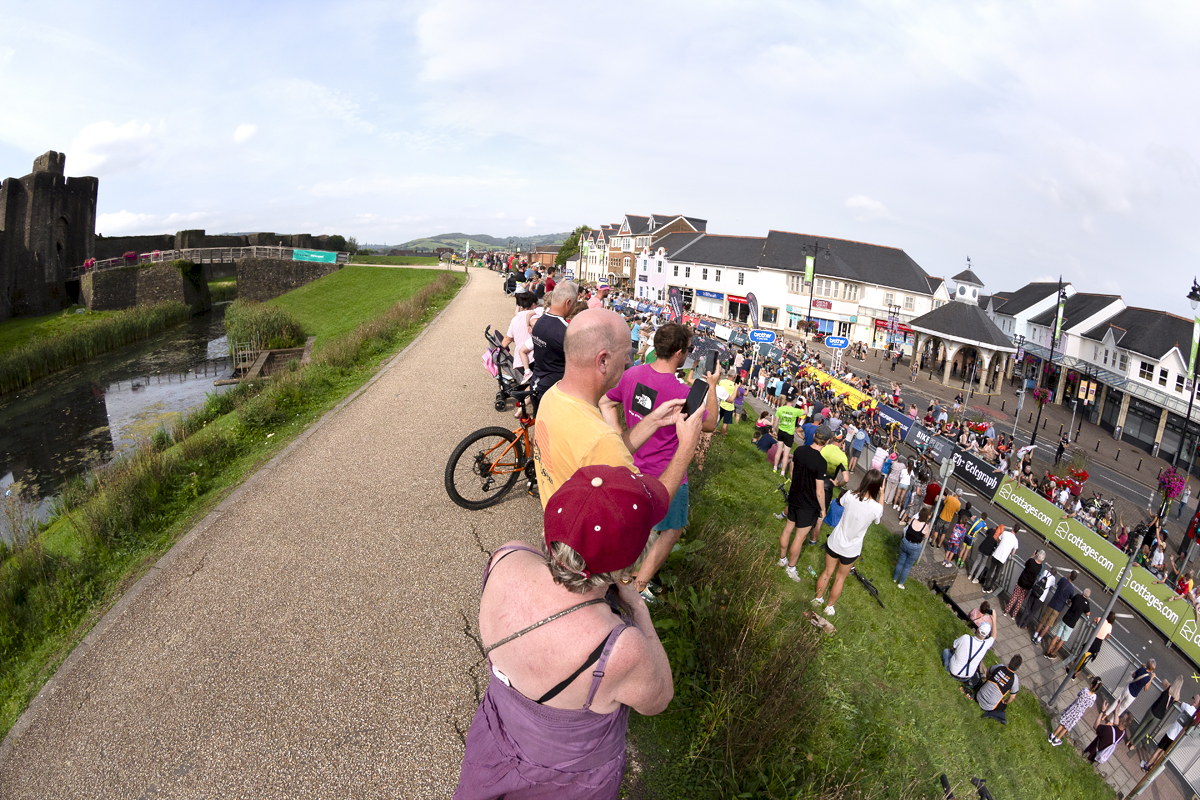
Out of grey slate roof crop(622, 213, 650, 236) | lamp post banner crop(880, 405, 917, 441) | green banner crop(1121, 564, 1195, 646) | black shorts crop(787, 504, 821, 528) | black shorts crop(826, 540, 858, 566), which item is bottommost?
green banner crop(1121, 564, 1195, 646)

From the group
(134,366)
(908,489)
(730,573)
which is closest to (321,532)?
(730,573)

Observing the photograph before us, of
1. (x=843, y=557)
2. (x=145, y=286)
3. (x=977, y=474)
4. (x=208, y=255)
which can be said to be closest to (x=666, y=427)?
(x=843, y=557)

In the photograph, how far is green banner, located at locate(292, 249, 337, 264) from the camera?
4259 cm

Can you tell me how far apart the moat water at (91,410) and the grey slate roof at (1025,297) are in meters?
69.5

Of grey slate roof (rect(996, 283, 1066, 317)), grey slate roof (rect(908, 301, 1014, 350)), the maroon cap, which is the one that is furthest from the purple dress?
grey slate roof (rect(996, 283, 1066, 317))

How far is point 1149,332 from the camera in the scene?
3847cm

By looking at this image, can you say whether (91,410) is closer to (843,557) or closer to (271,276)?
(843,557)

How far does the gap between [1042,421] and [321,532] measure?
150 ft

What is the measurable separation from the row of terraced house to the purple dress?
→ 40.1m

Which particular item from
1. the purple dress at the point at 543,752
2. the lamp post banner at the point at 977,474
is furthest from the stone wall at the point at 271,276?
the purple dress at the point at 543,752

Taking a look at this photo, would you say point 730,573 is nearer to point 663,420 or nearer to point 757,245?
point 663,420

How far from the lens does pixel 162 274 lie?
3878cm

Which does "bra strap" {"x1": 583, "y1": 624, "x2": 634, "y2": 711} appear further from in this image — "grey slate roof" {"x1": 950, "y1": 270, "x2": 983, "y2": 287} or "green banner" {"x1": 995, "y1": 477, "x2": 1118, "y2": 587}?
"grey slate roof" {"x1": 950, "y1": 270, "x2": 983, "y2": 287}

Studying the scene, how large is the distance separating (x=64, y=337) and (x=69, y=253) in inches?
641
